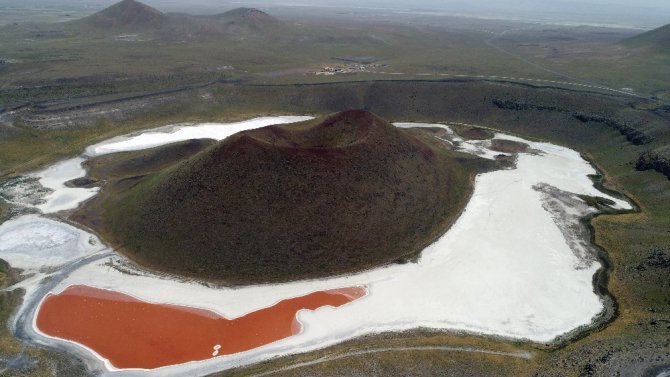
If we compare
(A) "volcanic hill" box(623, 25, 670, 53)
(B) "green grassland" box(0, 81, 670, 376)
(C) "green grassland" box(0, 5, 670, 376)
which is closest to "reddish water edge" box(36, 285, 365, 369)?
(C) "green grassland" box(0, 5, 670, 376)

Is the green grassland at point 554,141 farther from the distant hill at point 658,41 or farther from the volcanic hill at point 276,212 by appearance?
the distant hill at point 658,41

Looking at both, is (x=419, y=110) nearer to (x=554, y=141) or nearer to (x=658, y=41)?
(x=554, y=141)

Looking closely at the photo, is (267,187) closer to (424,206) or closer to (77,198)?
(424,206)

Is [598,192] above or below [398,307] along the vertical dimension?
above

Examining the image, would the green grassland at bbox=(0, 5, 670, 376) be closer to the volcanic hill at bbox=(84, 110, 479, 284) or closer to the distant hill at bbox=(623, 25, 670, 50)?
the distant hill at bbox=(623, 25, 670, 50)

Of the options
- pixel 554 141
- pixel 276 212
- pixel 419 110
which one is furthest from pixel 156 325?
pixel 554 141

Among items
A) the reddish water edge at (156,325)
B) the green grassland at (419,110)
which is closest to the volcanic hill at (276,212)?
the reddish water edge at (156,325)

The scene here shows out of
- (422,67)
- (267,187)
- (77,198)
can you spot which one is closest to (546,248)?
(267,187)
